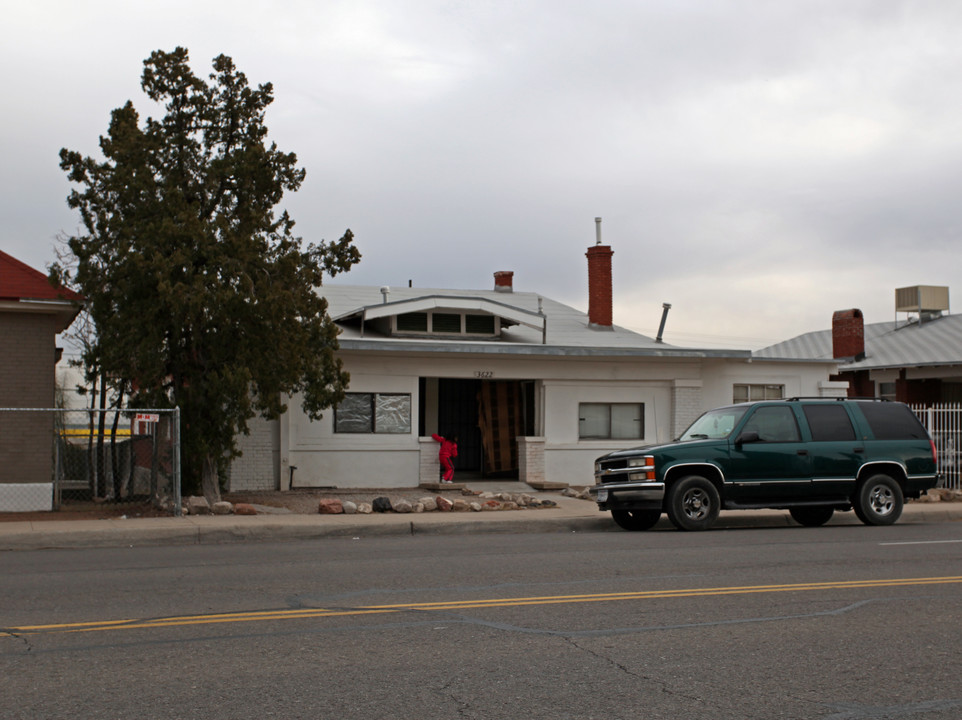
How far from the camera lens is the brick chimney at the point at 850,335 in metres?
35.6

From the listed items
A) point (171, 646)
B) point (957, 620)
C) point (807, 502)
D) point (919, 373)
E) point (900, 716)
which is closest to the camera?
point (900, 716)

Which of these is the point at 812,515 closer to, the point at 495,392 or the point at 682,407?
the point at 682,407

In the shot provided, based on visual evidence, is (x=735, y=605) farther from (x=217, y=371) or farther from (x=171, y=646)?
(x=217, y=371)

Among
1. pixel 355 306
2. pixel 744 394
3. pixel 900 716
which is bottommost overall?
pixel 900 716

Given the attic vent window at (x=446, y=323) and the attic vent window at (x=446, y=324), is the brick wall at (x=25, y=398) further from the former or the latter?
the attic vent window at (x=446, y=323)

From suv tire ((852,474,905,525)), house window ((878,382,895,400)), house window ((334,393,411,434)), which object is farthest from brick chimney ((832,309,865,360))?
suv tire ((852,474,905,525))

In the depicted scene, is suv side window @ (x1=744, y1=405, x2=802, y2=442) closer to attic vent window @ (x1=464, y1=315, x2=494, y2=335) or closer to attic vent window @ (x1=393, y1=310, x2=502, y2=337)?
attic vent window @ (x1=393, y1=310, x2=502, y2=337)

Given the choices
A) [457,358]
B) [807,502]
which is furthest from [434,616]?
[457,358]

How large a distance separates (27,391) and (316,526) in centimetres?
633

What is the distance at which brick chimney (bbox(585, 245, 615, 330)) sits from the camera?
28078 mm

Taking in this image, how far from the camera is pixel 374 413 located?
2327 centimetres

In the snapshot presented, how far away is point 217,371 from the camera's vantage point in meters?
17.9

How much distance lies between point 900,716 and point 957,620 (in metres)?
3.01

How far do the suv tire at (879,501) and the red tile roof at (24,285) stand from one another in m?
13.7
